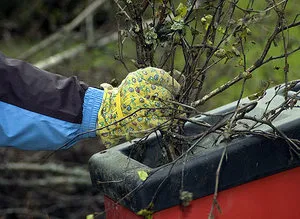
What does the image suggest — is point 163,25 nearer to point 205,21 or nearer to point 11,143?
point 205,21

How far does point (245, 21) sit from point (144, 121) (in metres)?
0.39

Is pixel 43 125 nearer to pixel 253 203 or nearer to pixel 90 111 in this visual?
pixel 90 111

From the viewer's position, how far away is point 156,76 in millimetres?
2023

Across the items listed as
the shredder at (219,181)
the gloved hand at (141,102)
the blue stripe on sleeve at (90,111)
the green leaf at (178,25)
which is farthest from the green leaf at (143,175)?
the green leaf at (178,25)

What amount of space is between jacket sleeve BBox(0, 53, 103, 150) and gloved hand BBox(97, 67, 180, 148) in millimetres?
79

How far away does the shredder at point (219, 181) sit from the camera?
186cm

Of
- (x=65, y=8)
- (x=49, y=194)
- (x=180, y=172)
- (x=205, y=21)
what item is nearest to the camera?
(x=180, y=172)

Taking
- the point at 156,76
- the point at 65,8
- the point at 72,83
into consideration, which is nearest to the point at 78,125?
the point at 72,83

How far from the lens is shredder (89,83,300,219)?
6.09 feet

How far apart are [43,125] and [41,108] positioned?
0.05 metres

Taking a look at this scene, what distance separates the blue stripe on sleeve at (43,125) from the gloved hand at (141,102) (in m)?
0.06

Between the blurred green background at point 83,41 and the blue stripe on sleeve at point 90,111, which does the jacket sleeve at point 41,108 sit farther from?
the blurred green background at point 83,41

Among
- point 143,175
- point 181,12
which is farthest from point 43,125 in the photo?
point 181,12

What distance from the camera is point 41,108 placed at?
2.11 meters
